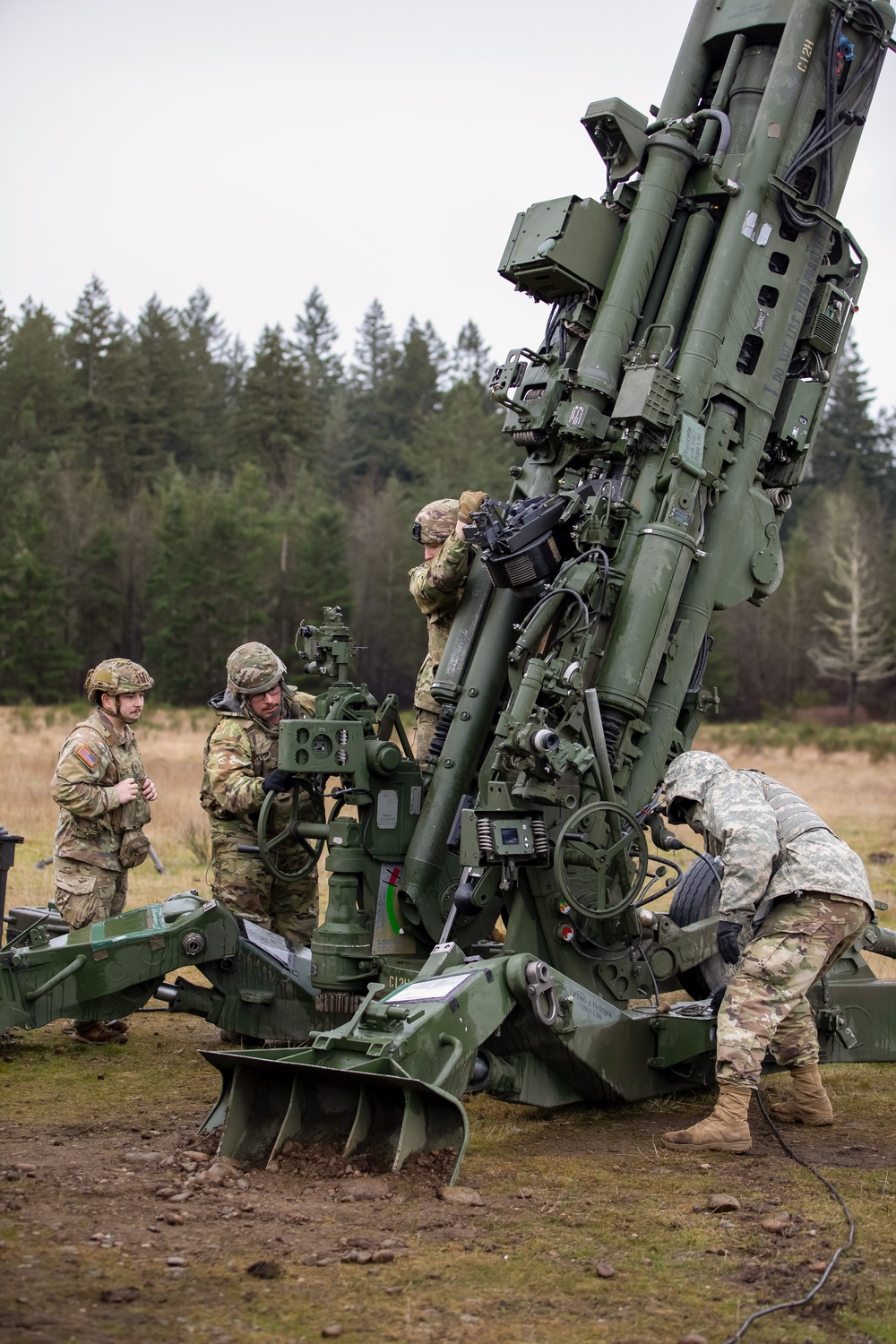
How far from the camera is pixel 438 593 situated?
7602 millimetres

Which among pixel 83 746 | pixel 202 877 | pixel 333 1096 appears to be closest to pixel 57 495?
pixel 202 877

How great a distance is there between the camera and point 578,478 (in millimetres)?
7477

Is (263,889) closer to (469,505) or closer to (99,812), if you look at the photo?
(99,812)

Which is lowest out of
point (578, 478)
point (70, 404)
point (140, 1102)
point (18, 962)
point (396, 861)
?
point (140, 1102)

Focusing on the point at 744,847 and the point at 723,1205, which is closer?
the point at 723,1205

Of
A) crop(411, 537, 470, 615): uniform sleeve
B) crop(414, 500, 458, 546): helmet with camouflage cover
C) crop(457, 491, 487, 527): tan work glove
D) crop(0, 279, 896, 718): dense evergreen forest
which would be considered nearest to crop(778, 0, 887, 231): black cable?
crop(457, 491, 487, 527): tan work glove

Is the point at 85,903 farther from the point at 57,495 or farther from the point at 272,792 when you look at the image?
the point at 57,495

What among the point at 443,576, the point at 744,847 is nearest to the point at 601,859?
the point at 744,847

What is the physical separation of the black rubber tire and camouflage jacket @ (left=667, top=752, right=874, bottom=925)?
106 cm

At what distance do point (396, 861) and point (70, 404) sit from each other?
44498 millimetres

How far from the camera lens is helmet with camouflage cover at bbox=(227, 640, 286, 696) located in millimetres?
7570

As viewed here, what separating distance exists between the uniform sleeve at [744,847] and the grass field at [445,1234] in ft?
3.16

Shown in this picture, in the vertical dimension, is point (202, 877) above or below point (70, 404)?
below

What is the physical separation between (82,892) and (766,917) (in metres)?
3.48
